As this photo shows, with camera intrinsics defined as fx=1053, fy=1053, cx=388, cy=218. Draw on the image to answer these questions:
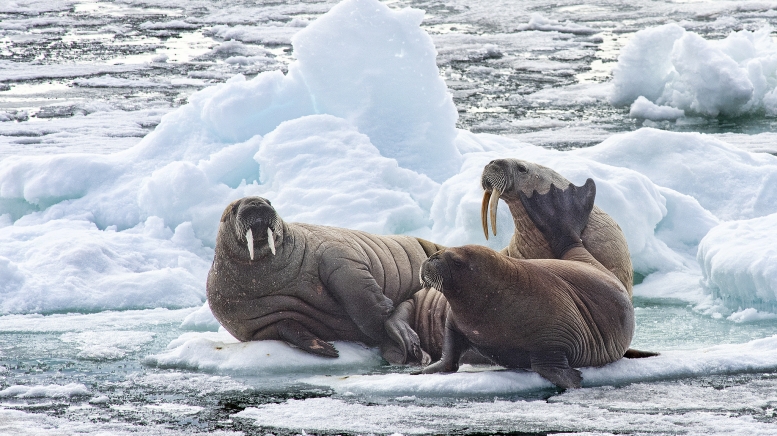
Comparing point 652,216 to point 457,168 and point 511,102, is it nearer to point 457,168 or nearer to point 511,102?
point 457,168

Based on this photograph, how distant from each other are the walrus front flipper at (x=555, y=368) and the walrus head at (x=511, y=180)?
3.53ft

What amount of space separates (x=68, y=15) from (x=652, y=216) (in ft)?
68.0

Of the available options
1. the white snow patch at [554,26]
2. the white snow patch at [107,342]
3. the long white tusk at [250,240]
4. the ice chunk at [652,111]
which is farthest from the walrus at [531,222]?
the white snow patch at [554,26]

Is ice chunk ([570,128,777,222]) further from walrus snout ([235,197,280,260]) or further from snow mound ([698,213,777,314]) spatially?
walrus snout ([235,197,280,260])

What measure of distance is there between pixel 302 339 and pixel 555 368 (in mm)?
1439

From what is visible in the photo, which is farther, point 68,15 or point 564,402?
point 68,15

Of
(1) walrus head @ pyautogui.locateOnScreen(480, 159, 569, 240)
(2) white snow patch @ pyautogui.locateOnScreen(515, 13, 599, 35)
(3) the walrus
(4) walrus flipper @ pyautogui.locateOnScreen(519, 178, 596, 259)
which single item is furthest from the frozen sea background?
(2) white snow patch @ pyautogui.locateOnScreen(515, 13, 599, 35)

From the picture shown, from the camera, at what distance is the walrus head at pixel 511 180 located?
5.94 m

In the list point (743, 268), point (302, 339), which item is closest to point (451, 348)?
point (302, 339)

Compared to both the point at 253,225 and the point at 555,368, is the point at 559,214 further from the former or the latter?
the point at 253,225

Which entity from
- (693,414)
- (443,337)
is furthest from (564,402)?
(443,337)

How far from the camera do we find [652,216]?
7828mm

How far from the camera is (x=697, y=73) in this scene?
13.2 meters

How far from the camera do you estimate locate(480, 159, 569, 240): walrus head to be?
5.94 meters
